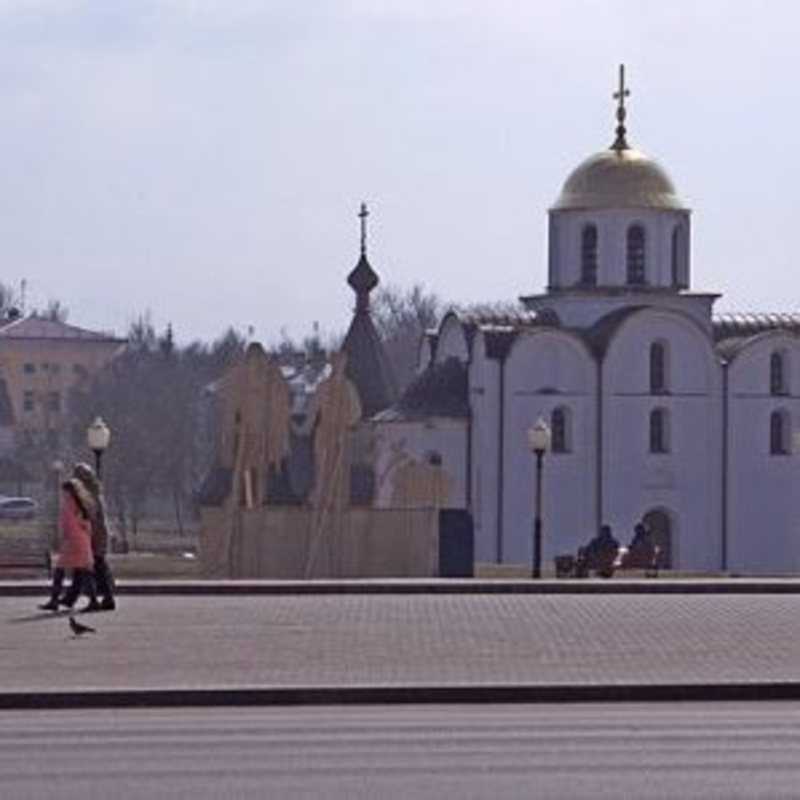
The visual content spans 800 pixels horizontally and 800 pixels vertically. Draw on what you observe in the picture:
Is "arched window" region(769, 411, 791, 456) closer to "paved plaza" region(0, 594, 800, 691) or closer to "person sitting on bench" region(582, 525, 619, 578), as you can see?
"person sitting on bench" region(582, 525, 619, 578)

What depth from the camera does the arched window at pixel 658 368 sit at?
77.6 m

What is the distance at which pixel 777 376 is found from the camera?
77.8m

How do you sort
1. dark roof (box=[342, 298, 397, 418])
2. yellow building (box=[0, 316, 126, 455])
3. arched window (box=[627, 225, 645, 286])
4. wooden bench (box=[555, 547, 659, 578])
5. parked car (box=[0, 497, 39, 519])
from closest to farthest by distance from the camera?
wooden bench (box=[555, 547, 659, 578]), arched window (box=[627, 225, 645, 286]), dark roof (box=[342, 298, 397, 418]), parked car (box=[0, 497, 39, 519]), yellow building (box=[0, 316, 126, 455])

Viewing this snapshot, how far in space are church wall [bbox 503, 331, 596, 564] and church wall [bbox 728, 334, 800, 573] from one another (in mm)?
3944

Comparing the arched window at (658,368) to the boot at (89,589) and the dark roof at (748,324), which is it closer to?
the dark roof at (748,324)

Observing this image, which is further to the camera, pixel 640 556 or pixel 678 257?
pixel 678 257

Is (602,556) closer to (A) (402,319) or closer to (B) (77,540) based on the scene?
(B) (77,540)

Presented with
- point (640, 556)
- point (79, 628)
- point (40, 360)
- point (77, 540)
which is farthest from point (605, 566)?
point (40, 360)

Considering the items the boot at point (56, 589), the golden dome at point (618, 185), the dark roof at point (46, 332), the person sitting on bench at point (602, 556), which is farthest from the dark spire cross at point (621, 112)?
the dark roof at point (46, 332)

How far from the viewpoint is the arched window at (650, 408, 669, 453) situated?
254 feet

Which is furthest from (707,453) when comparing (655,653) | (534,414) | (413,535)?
(655,653)

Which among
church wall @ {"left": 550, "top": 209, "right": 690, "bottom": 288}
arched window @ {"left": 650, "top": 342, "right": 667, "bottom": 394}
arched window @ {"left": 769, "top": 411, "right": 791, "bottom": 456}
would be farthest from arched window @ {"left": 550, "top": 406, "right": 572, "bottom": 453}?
arched window @ {"left": 769, "top": 411, "right": 791, "bottom": 456}

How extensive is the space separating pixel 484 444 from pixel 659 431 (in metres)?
4.93

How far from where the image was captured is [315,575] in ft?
154
